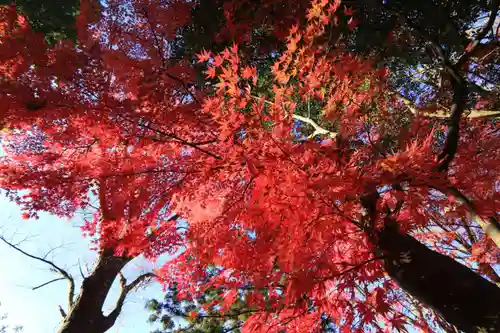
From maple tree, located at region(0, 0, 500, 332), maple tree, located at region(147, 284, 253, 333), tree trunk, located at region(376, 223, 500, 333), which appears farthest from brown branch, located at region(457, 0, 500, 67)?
maple tree, located at region(147, 284, 253, 333)

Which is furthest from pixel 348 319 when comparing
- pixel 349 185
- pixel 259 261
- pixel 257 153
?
pixel 257 153

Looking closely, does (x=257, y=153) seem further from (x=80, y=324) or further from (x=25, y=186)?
(x=80, y=324)

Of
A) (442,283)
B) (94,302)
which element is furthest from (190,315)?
(442,283)

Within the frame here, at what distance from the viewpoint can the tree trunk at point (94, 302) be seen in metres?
6.12

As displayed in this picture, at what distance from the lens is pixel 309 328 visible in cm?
475

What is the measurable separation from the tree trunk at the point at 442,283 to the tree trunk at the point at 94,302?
5.93 metres

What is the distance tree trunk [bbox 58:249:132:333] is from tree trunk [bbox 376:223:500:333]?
5929 mm

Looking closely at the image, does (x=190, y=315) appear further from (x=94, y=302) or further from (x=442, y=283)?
(x=442, y=283)

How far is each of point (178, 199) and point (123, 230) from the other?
174 cm

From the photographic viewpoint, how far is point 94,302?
6598mm

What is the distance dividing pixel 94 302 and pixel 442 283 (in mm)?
6550

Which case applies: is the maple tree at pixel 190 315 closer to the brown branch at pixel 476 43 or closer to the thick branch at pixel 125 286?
the thick branch at pixel 125 286

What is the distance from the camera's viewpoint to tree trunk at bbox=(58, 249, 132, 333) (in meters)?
6.12

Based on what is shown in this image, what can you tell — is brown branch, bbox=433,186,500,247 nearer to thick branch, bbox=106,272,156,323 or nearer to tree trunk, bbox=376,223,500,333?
tree trunk, bbox=376,223,500,333
